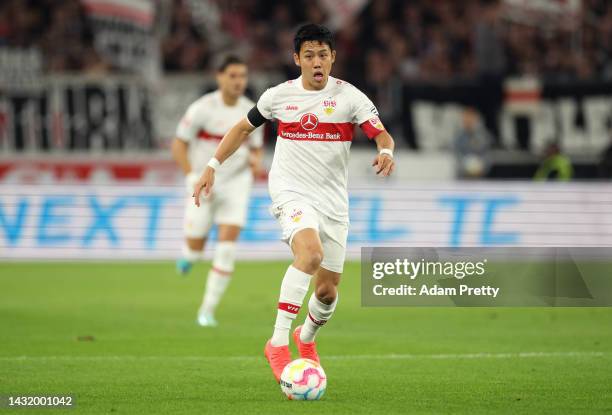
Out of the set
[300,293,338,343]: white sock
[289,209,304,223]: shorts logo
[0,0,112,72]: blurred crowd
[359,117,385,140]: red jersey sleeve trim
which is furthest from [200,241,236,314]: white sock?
[0,0,112,72]: blurred crowd

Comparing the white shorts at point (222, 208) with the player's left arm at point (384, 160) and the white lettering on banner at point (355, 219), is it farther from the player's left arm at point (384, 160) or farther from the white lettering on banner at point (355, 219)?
the white lettering on banner at point (355, 219)

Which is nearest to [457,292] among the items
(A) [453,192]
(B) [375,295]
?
(B) [375,295]

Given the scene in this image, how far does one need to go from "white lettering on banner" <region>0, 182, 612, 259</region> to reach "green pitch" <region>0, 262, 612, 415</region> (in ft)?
10.4

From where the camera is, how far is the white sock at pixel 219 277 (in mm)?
12156

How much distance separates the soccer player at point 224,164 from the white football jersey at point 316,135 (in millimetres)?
4248

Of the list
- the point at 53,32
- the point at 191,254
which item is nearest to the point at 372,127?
the point at 191,254

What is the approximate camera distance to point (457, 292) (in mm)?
7566

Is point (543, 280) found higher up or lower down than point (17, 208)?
higher up

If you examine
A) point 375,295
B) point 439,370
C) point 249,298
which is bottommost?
point 249,298

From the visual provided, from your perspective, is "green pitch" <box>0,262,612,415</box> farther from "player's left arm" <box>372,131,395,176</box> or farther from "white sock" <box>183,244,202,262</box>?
"player's left arm" <box>372,131,395,176</box>

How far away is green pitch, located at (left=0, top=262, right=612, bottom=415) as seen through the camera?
7391 millimetres

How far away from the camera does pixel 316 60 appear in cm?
802

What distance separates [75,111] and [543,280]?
15.6 metres

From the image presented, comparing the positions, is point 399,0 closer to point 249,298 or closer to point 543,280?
point 249,298
